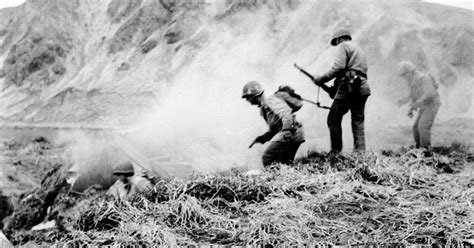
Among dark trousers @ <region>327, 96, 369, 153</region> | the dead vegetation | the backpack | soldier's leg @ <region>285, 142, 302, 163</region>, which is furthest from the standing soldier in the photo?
the dead vegetation

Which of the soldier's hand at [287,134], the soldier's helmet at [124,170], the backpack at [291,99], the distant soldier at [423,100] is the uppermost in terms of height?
the distant soldier at [423,100]

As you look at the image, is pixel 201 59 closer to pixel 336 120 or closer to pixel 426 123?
pixel 426 123

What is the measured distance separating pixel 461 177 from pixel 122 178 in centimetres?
418

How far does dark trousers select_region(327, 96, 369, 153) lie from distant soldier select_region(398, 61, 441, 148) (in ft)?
5.61

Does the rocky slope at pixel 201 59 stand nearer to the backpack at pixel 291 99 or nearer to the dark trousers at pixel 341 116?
the dark trousers at pixel 341 116

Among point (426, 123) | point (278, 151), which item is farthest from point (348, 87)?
point (426, 123)

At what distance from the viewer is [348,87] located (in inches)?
233

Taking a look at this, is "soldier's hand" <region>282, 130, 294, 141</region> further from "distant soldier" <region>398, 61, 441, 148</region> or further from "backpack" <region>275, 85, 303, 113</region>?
"distant soldier" <region>398, 61, 441, 148</region>

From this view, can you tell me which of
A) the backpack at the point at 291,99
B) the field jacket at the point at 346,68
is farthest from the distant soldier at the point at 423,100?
the backpack at the point at 291,99

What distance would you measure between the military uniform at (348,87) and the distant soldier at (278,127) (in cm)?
48

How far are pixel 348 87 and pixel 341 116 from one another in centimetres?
39

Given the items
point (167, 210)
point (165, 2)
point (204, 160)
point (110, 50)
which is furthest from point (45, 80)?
point (167, 210)

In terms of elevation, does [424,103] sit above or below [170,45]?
below

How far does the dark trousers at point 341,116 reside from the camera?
19.8 feet
